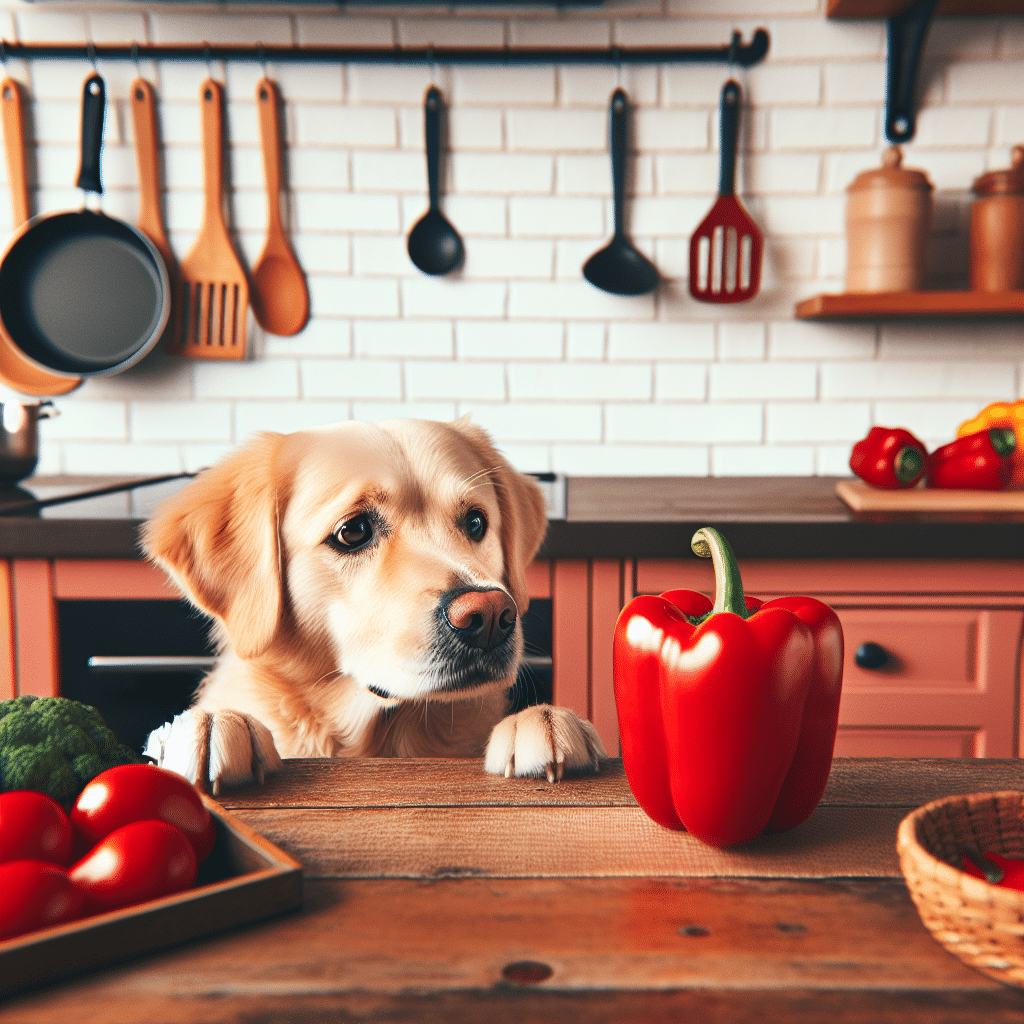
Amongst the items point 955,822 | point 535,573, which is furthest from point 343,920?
point 535,573

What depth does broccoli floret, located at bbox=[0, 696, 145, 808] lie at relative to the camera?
1.87 ft

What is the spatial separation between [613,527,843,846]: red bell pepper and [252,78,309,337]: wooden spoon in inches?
71.5

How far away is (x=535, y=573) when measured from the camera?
156 cm

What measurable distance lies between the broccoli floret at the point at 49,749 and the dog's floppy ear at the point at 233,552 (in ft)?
1.39

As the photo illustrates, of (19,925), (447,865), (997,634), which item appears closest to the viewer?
(19,925)

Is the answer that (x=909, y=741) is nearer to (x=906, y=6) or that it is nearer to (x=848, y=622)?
(x=848, y=622)

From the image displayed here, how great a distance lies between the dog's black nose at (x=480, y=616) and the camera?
908 mm

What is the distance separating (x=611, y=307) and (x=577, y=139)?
425 mm

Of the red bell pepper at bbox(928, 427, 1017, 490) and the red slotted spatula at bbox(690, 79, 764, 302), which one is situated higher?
the red slotted spatula at bbox(690, 79, 764, 302)

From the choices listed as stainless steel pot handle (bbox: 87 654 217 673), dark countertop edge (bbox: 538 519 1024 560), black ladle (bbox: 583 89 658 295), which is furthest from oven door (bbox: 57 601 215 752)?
black ladle (bbox: 583 89 658 295)

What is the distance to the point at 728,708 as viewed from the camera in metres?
0.61

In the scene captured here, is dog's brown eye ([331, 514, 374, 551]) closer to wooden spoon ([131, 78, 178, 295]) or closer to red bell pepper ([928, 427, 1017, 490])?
red bell pepper ([928, 427, 1017, 490])

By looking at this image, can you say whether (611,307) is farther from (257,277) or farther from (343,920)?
(343,920)

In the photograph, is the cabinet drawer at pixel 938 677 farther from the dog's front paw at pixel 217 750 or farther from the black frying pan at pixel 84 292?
the black frying pan at pixel 84 292
